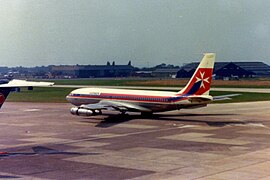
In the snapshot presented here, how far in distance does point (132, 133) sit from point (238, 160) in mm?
18638

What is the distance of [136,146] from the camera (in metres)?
43.8

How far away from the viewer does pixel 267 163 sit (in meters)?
35.4

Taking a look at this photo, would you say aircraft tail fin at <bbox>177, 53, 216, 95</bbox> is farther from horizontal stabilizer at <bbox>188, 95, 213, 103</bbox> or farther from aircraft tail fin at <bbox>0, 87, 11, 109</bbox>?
aircraft tail fin at <bbox>0, 87, 11, 109</bbox>

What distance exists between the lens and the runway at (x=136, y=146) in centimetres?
3281

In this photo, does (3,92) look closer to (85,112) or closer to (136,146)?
(136,146)

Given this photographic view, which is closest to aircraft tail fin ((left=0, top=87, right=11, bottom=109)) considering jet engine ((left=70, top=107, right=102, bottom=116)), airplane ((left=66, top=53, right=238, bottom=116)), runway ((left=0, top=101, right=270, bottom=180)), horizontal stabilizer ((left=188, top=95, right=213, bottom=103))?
runway ((left=0, top=101, right=270, bottom=180))

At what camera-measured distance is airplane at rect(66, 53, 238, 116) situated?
63.2 metres

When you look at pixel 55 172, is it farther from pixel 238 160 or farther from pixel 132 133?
pixel 132 133

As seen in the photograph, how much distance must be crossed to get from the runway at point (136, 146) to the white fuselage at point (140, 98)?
218 cm

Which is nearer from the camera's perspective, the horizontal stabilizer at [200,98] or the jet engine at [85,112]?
the horizontal stabilizer at [200,98]

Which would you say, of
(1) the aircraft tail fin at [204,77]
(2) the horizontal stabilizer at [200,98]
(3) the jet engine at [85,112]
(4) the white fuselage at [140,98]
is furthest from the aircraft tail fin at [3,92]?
(1) the aircraft tail fin at [204,77]

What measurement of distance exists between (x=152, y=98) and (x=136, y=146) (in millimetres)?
23827

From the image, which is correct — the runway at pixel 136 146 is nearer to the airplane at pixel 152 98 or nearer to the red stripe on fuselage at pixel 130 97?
the airplane at pixel 152 98

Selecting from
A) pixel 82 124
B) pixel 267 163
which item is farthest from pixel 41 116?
pixel 267 163
